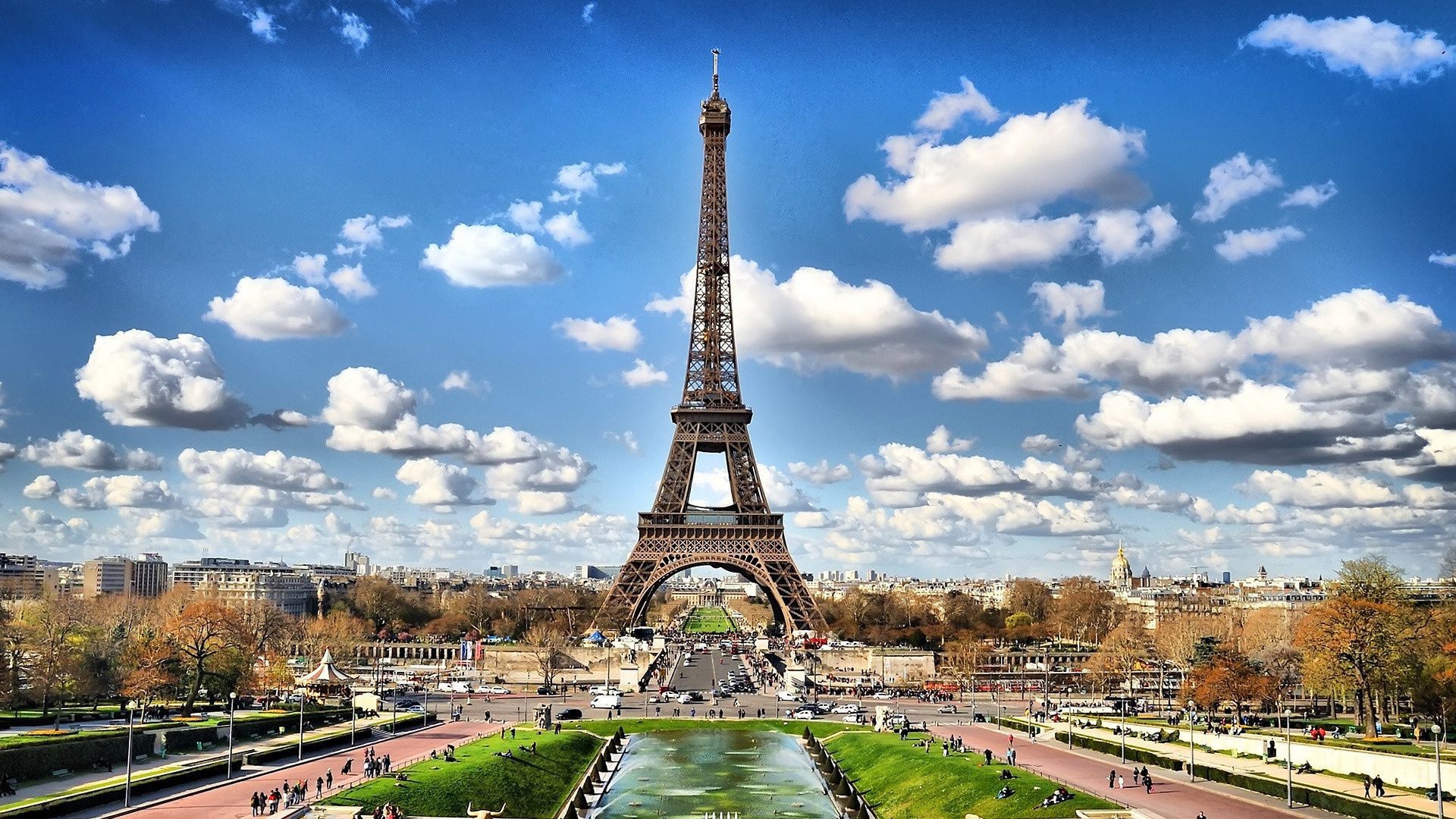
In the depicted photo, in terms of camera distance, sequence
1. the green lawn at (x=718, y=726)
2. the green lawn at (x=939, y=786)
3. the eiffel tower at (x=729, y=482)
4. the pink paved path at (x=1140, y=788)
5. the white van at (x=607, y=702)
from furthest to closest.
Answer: the eiffel tower at (x=729, y=482) → the white van at (x=607, y=702) → the green lawn at (x=718, y=726) → the green lawn at (x=939, y=786) → the pink paved path at (x=1140, y=788)

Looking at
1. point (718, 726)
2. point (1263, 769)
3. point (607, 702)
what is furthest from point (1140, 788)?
point (607, 702)

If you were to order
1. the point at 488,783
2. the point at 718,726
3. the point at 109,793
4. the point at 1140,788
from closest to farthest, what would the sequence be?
the point at 109,793, the point at 1140,788, the point at 488,783, the point at 718,726

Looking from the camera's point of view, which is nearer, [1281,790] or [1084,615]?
[1281,790]

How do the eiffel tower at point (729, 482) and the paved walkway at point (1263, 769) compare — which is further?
the eiffel tower at point (729, 482)

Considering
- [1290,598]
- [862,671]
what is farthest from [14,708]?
[1290,598]

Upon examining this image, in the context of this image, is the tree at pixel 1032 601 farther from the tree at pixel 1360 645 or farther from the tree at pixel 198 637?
the tree at pixel 198 637

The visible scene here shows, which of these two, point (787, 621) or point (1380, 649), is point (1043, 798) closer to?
point (1380, 649)

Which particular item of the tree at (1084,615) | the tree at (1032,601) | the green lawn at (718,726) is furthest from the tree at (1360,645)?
the tree at (1032,601)

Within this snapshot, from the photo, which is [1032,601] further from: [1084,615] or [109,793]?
[109,793]
